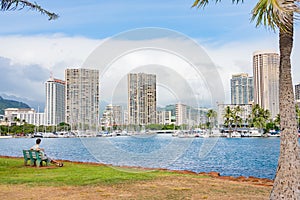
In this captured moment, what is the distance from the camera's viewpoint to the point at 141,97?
1986 centimetres

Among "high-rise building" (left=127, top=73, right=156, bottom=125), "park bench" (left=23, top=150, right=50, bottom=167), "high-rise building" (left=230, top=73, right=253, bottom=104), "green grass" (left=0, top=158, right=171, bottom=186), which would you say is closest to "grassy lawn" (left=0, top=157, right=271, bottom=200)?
"green grass" (left=0, top=158, right=171, bottom=186)

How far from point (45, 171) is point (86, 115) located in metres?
5.35

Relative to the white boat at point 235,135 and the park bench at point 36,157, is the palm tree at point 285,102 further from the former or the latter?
the white boat at point 235,135

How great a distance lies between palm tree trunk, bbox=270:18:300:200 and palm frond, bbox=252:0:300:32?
771mm

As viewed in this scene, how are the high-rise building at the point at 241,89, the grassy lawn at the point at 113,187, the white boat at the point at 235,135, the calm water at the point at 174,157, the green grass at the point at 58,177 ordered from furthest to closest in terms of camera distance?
the high-rise building at the point at 241,89 → the white boat at the point at 235,135 → the calm water at the point at 174,157 → the green grass at the point at 58,177 → the grassy lawn at the point at 113,187

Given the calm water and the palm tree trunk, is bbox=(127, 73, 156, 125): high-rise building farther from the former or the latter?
the palm tree trunk

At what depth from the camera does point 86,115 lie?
20.1m

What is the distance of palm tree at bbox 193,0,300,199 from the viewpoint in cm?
654

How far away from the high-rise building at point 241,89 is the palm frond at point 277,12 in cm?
17614

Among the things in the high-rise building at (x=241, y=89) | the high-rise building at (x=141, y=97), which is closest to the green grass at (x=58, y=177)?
the high-rise building at (x=141, y=97)

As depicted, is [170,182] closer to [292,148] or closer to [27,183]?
[27,183]

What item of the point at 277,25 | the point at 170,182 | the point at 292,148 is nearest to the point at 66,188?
the point at 170,182

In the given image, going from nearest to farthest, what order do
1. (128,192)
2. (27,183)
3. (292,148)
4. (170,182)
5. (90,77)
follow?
Result: (292,148), (128,192), (27,183), (170,182), (90,77)

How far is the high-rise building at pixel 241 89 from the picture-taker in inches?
7122
